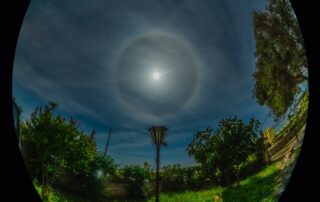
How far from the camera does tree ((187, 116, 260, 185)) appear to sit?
8852mm

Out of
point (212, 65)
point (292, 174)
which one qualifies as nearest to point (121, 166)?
point (212, 65)

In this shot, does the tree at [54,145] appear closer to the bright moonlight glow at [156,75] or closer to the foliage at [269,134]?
the bright moonlight glow at [156,75]

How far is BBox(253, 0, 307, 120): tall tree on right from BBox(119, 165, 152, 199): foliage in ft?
13.0

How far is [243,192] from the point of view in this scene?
8430 millimetres

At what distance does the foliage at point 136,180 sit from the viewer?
30.2ft

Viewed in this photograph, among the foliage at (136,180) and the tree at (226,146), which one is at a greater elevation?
the tree at (226,146)

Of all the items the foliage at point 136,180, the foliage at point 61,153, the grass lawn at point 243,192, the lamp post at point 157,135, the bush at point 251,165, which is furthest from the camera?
the foliage at point 136,180

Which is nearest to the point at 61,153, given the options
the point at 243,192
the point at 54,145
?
the point at 54,145

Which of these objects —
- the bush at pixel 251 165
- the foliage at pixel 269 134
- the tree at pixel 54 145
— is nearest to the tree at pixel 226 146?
the bush at pixel 251 165

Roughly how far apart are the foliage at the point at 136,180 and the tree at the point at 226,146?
4.97 ft

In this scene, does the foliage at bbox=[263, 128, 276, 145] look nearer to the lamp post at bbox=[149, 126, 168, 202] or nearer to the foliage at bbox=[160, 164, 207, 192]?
the foliage at bbox=[160, 164, 207, 192]

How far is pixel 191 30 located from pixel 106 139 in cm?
423

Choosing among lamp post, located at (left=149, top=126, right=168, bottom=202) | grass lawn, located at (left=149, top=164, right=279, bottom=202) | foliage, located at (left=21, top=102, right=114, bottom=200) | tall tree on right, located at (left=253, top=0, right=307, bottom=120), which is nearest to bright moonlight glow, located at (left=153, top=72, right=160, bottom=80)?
lamp post, located at (left=149, top=126, right=168, bottom=202)

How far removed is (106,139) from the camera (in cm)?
905
